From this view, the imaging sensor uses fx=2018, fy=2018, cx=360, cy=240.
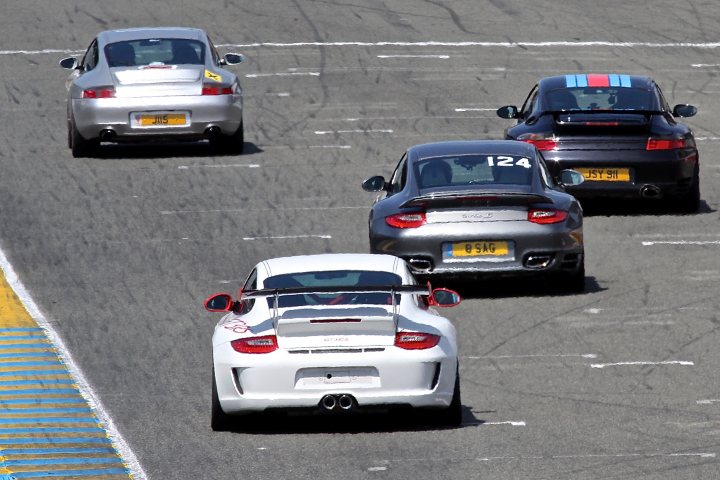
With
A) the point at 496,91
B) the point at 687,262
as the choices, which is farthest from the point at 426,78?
the point at 687,262

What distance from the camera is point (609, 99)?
71.3ft

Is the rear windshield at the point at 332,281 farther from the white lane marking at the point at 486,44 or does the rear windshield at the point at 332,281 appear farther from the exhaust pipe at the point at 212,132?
the white lane marking at the point at 486,44

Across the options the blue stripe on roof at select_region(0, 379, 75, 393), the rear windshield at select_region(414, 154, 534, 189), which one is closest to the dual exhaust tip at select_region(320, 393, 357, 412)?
the blue stripe on roof at select_region(0, 379, 75, 393)

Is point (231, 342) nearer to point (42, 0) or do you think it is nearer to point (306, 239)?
point (306, 239)

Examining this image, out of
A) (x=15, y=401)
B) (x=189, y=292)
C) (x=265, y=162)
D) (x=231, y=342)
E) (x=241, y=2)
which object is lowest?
(x=241, y=2)

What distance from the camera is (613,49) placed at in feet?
112

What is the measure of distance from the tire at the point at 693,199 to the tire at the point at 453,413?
9182mm

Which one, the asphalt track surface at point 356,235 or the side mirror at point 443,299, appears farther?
the side mirror at point 443,299

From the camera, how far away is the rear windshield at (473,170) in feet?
57.6

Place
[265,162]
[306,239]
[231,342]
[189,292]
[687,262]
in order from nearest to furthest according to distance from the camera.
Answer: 1. [231,342]
2. [189,292]
3. [687,262]
4. [306,239]
5. [265,162]

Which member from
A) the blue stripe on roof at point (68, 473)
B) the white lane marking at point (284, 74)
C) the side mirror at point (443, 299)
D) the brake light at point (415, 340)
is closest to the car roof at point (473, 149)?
the side mirror at point (443, 299)

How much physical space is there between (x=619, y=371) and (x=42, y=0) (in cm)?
2587

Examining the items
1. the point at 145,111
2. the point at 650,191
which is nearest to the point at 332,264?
the point at 650,191

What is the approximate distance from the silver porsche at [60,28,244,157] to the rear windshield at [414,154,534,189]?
6941 mm
